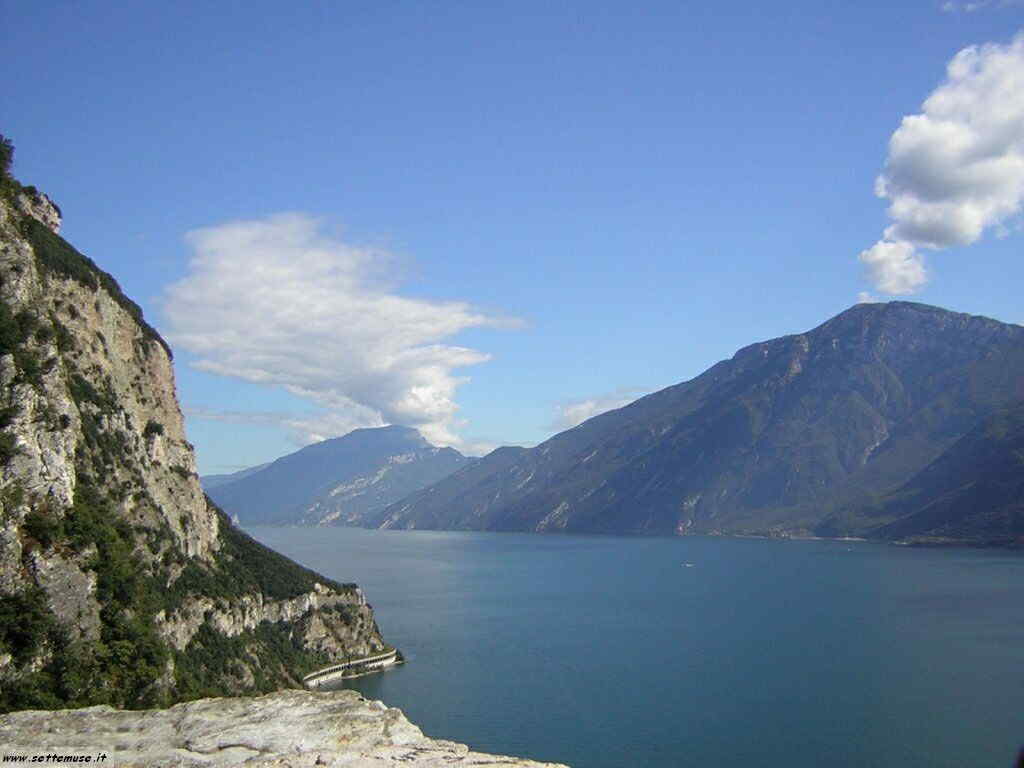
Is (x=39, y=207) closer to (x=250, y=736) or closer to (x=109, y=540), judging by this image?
(x=109, y=540)

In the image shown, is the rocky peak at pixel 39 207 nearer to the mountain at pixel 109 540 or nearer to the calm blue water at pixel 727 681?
the mountain at pixel 109 540

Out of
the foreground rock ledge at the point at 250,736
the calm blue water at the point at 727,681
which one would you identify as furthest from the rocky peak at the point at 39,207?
the foreground rock ledge at the point at 250,736

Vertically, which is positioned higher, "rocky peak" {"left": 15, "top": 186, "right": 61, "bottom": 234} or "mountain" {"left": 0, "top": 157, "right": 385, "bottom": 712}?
"rocky peak" {"left": 15, "top": 186, "right": 61, "bottom": 234}

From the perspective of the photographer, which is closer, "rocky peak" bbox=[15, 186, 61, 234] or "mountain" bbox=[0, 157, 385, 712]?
"mountain" bbox=[0, 157, 385, 712]

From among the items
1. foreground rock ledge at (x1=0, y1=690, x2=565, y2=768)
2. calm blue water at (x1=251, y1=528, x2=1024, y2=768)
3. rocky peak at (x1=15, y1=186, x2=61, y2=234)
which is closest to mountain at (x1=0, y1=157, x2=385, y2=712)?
rocky peak at (x1=15, y1=186, x2=61, y2=234)

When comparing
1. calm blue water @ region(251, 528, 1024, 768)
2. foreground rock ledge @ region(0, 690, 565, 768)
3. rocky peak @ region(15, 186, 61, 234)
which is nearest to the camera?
foreground rock ledge @ region(0, 690, 565, 768)

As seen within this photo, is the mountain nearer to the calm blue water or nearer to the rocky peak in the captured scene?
the rocky peak
